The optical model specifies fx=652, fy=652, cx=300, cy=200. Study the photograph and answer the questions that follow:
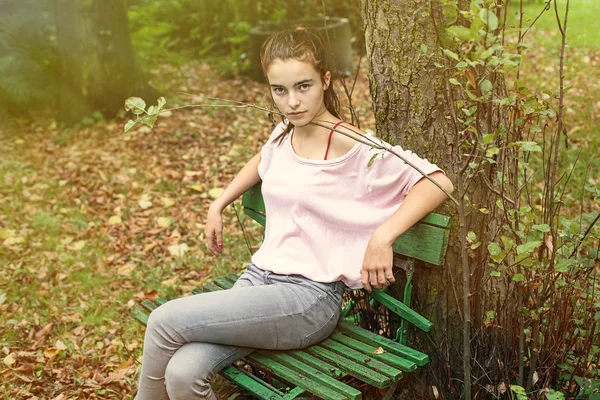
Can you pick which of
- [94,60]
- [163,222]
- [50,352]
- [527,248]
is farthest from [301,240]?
[94,60]

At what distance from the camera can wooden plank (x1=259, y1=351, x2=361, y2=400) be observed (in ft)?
7.57

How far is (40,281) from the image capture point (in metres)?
4.50

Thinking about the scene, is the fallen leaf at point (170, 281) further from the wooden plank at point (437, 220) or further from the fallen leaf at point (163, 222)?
the wooden plank at point (437, 220)

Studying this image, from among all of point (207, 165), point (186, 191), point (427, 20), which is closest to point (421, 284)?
point (427, 20)

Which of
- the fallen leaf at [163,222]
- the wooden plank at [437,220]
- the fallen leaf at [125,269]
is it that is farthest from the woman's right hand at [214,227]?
the fallen leaf at [163,222]

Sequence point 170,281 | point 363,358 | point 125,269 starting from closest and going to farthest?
1. point 363,358
2. point 170,281
3. point 125,269

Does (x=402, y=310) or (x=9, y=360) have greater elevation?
(x=402, y=310)

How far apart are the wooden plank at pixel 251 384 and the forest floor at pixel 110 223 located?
720 millimetres

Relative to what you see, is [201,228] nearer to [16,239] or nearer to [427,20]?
[16,239]

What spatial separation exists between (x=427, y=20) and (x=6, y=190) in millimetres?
4634

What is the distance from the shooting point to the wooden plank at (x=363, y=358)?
2.39 meters

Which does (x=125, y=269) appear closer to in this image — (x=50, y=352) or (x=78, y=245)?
(x=78, y=245)

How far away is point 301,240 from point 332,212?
0.18 meters

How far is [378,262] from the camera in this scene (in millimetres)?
2480
